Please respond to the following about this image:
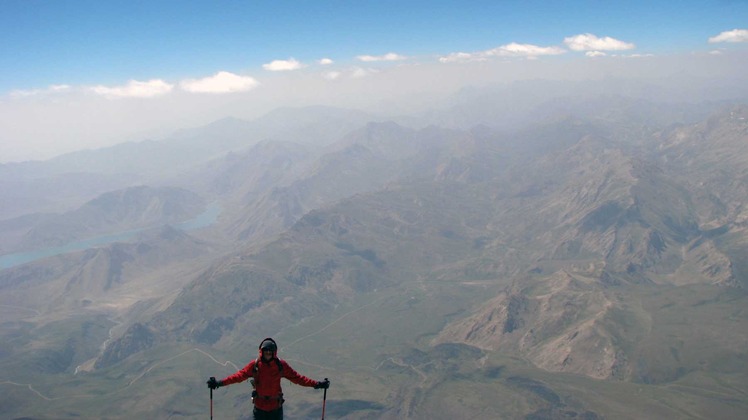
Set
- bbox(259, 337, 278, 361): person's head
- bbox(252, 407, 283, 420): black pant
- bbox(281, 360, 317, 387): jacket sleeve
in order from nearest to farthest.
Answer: bbox(259, 337, 278, 361): person's head, bbox(252, 407, 283, 420): black pant, bbox(281, 360, 317, 387): jacket sleeve

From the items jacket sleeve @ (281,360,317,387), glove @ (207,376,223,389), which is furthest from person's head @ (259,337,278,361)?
glove @ (207,376,223,389)

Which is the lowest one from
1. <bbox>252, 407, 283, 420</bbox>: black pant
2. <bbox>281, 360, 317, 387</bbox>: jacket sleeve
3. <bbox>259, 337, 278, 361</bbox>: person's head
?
<bbox>252, 407, 283, 420</bbox>: black pant

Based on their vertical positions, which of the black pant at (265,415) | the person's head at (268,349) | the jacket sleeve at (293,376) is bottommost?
the black pant at (265,415)

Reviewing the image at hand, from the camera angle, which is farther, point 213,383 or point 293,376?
point 293,376

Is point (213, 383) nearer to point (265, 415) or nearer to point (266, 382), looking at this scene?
point (266, 382)

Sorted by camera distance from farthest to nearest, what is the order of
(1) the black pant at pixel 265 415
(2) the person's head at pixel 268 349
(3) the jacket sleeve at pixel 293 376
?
(3) the jacket sleeve at pixel 293 376
(1) the black pant at pixel 265 415
(2) the person's head at pixel 268 349

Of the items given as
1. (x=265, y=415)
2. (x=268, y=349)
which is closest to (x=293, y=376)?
(x=265, y=415)

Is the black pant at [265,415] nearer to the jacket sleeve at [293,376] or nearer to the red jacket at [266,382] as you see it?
the red jacket at [266,382]

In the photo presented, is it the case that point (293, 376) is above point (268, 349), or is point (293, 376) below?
below

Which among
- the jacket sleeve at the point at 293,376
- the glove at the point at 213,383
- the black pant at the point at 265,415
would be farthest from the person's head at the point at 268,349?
the glove at the point at 213,383

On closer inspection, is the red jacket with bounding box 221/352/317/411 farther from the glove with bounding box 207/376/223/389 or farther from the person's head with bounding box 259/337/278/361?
the glove with bounding box 207/376/223/389

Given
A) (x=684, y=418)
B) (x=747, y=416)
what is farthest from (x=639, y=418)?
(x=747, y=416)

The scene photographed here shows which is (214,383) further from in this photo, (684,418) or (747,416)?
(747,416)
